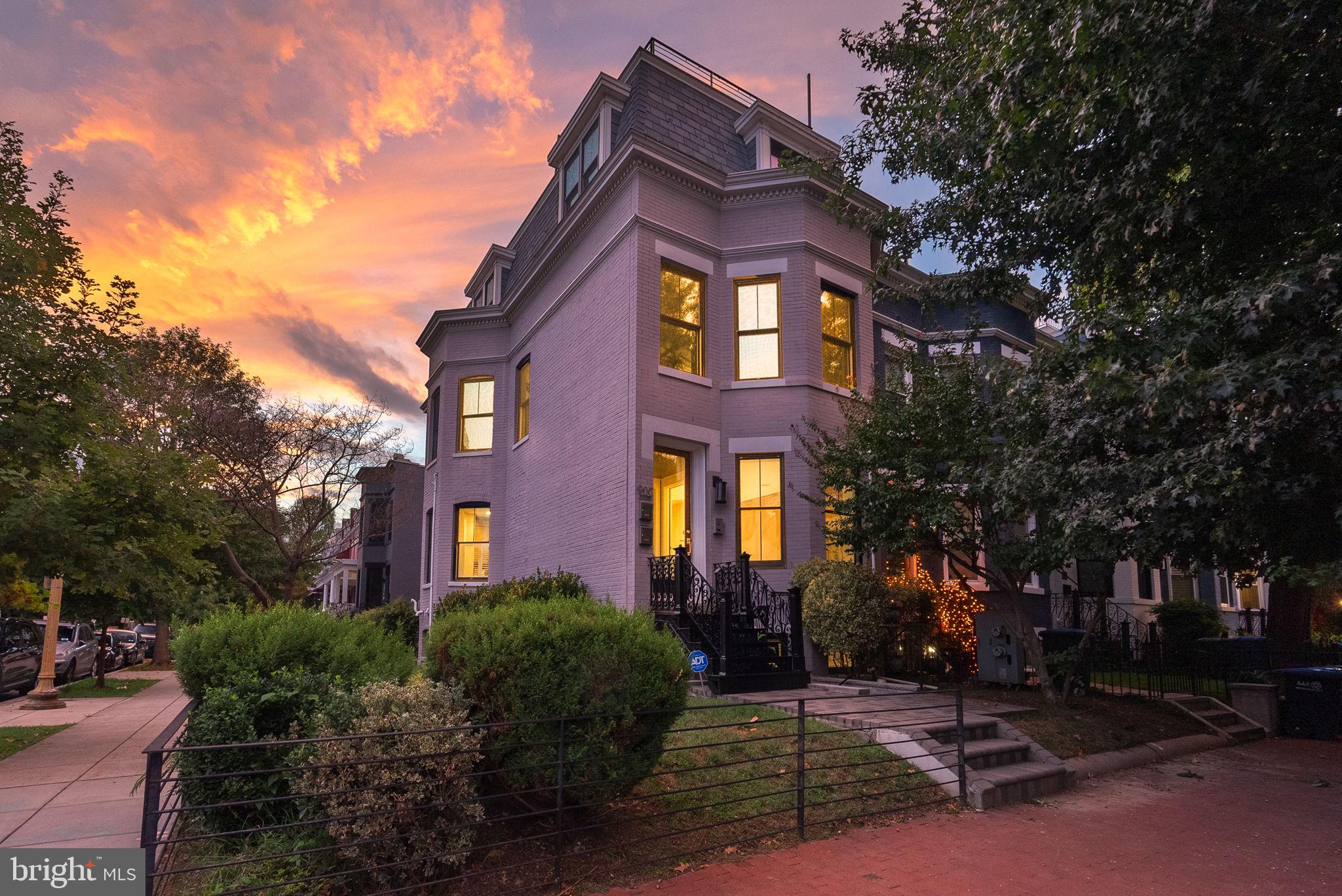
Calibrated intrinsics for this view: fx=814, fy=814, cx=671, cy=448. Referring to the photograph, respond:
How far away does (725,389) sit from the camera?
47.6 ft

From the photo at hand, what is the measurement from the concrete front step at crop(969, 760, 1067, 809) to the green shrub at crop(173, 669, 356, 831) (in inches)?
226

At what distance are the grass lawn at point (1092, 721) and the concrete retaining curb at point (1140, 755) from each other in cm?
9

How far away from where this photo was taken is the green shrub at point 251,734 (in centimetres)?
562

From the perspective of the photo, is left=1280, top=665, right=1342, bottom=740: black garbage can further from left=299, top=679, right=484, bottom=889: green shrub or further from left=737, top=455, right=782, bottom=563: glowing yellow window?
left=299, top=679, right=484, bottom=889: green shrub

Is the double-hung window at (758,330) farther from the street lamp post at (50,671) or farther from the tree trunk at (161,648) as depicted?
the tree trunk at (161,648)

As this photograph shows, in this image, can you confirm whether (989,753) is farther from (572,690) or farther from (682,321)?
(682,321)

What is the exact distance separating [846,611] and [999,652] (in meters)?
3.30

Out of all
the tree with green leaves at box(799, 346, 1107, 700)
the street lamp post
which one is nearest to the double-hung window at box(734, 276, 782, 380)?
the tree with green leaves at box(799, 346, 1107, 700)

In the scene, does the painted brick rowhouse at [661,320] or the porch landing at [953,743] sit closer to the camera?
the porch landing at [953,743]

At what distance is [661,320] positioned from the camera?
14055mm

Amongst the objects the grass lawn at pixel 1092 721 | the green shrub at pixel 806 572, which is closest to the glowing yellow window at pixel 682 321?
the green shrub at pixel 806 572

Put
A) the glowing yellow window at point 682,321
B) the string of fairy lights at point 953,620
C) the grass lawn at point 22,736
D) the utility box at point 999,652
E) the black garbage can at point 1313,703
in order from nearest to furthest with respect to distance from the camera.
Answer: the grass lawn at point 22,736 → the black garbage can at point 1313,703 → the utility box at point 999,652 → the glowing yellow window at point 682,321 → the string of fairy lights at point 953,620

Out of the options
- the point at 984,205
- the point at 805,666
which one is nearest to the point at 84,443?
the point at 805,666

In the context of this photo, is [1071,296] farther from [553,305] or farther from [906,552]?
[553,305]
